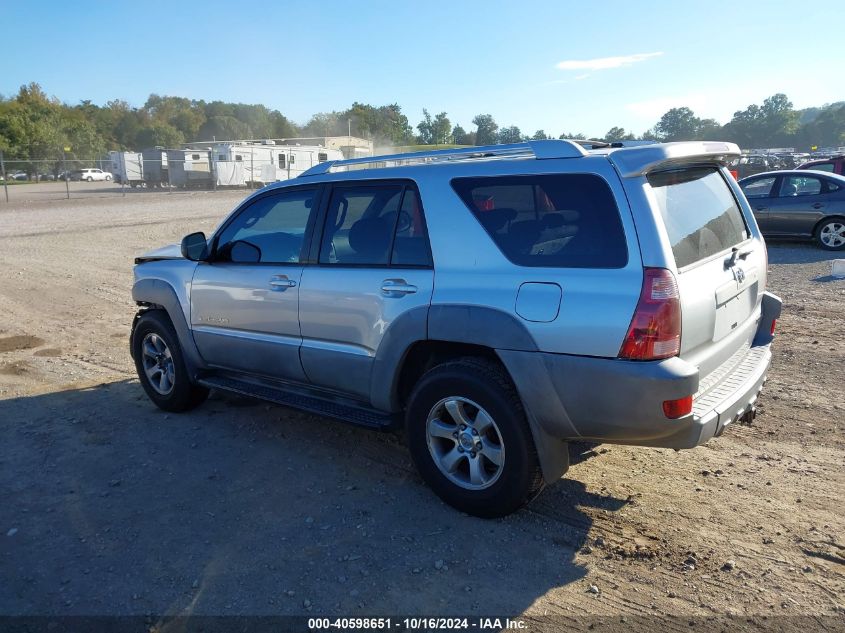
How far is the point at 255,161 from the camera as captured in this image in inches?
1722

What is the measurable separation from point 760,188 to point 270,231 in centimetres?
1194

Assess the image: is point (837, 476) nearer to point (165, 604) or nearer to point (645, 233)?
point (645, 233)

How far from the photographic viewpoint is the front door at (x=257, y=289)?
15.2 feet

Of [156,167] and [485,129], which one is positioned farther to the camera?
[156,167]

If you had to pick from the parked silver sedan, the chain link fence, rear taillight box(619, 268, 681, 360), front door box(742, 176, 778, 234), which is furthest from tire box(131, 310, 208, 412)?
the chain link fence

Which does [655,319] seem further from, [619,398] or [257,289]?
[257,289]

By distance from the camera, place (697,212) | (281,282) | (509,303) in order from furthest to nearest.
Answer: (281,282)
(697,212)
(509,303)

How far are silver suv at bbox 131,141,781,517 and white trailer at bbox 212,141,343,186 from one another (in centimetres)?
3696

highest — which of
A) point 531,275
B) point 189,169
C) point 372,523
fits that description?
point 189,169

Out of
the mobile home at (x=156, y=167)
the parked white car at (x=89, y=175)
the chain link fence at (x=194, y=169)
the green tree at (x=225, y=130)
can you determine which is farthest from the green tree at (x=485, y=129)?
the green tree at (x=225, y=130)

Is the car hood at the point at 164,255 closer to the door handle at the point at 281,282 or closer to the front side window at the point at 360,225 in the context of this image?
the door handle at the point at 281,282

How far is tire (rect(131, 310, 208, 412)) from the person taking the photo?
5461 mm

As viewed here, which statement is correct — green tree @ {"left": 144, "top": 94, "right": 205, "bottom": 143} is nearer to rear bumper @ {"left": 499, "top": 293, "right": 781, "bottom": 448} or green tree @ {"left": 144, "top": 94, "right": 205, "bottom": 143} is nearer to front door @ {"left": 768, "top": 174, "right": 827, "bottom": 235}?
front door @ {"left": 768, "top": 174, "right": 827, "bottom": 235}

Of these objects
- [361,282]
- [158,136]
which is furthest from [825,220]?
[158,136]
